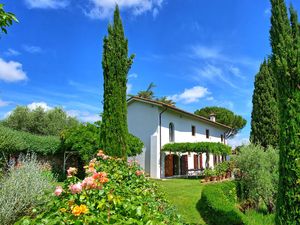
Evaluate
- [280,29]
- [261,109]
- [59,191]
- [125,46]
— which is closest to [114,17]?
[125,46]

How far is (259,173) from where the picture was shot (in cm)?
1234

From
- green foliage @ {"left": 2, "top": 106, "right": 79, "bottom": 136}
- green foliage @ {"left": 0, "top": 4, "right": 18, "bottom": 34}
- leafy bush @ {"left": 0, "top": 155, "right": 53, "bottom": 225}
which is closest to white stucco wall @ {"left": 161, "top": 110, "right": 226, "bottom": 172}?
green foliage @ {"left": 2, "top": 106, "right": 79, "bottom": 136}

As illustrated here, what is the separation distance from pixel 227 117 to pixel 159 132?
27.8 meters

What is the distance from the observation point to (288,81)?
638 cm

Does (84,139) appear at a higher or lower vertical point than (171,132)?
lower

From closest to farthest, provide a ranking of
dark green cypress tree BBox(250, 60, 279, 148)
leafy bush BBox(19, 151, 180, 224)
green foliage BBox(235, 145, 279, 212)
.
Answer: leafy bush BBox(19, 151, 180, 224) → green foliage BBox(235, 145, 279, 212) → dark green cypress tree BBox(250, 60, 279, 148)

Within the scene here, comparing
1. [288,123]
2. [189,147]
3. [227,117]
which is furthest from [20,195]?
[227,117]

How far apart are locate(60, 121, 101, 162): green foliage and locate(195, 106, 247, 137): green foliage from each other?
31645 mm

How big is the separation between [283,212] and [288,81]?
273 cm

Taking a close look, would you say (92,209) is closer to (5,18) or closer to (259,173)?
(5,18)

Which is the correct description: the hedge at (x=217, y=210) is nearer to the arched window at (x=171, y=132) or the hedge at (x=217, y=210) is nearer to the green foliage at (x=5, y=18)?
the green foliage at (x=5, y=18)

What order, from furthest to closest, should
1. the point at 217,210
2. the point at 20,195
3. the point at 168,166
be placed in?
the point at 168,166
the point at 217,210
the point at 20,195

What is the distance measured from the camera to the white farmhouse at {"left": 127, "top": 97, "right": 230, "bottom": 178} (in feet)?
81.0

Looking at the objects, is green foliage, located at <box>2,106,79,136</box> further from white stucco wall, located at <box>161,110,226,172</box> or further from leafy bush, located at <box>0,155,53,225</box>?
leafy bush, located at <box>0,155,53,225</box>
